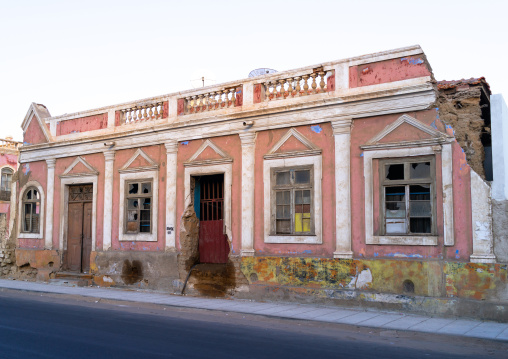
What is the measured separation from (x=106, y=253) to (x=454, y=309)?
10.2 metres

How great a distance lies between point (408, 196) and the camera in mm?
10523

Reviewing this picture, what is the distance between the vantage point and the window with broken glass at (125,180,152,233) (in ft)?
48.6

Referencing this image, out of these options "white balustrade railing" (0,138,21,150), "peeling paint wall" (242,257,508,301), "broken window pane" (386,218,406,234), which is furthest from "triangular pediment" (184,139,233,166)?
"white balustrade railing" (0,138,21,150)

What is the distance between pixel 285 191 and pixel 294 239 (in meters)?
1.20

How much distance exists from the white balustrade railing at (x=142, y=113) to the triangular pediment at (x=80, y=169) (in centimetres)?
184

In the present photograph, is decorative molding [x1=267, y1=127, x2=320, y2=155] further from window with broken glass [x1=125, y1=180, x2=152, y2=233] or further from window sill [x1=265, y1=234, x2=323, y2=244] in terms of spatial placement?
window with broken glass [x1=125, y1=180, x2=152, y2=233]

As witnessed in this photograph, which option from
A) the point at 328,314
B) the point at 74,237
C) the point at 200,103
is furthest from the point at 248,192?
the point at 74,237

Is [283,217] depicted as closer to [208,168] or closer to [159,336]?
[208,168]

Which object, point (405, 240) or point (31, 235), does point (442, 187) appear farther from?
point (31, 235)

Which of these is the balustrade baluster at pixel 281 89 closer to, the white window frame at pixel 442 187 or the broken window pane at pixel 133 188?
the white window frame at pixel 442 187

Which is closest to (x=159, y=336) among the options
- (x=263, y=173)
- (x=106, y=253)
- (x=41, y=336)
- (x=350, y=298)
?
(x=41, y=336)

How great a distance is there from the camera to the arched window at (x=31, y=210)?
1767cm

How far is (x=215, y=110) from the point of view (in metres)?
13.8

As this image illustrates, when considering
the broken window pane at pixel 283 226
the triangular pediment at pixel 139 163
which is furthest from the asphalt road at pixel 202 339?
the triangular pediment at pixel 139 163
